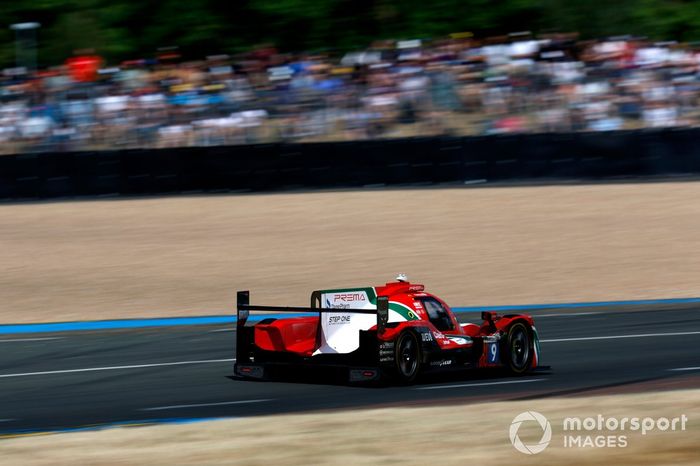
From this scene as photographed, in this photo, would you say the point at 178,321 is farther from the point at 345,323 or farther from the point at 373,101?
the point at 373,101

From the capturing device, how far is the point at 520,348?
10.0 m

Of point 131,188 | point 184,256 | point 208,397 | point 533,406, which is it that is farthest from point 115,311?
point 533,406

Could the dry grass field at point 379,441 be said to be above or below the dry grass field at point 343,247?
below

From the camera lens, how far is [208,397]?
9156 mm

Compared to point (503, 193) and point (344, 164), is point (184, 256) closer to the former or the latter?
point (344, 164)

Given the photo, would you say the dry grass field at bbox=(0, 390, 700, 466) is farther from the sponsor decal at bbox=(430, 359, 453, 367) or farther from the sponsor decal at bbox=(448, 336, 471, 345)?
the sponsor decal at bbox=(448, 336, 471, 345)

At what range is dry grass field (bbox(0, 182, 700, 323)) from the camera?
16.5m

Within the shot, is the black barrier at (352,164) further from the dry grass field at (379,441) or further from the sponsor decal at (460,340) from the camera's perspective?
the dry grass field at (379,441)

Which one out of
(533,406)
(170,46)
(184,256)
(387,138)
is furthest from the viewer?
(170,46)

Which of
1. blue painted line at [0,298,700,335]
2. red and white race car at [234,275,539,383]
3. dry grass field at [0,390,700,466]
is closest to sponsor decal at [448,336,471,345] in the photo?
red and white race car at [234,275,539,383]

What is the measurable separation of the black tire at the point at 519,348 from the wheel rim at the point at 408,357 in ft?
3.22

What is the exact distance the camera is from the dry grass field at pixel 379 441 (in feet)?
20.3

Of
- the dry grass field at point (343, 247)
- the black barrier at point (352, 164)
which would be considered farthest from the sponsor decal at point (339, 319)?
the black barrier at point (352, 164)

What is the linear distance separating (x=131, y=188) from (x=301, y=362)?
1211 centimetres
